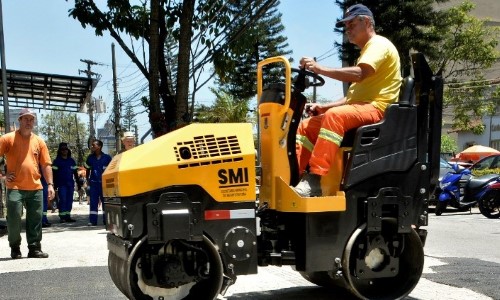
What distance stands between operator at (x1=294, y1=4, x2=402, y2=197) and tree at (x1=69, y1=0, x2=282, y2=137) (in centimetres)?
773

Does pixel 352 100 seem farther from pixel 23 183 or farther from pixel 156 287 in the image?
pixel 23 183

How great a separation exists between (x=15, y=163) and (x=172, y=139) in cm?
417

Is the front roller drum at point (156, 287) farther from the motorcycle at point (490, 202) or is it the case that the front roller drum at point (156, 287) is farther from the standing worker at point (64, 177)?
the motorcycle at point (490, 202)

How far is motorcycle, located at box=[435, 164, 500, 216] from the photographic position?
1497 centimetres

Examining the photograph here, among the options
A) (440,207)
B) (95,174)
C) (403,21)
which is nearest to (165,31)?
(95,174)

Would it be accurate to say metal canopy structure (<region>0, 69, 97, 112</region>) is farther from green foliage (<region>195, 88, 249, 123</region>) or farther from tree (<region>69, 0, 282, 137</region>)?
green foliage (<region>195, 88, 249, 123</region>)

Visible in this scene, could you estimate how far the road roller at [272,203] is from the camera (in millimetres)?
4242

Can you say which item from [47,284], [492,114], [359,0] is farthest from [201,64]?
[492,114]

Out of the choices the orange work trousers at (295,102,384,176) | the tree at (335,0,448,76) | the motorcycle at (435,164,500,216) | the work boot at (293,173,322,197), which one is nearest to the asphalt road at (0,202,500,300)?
the work boot at (293,173,322,197)

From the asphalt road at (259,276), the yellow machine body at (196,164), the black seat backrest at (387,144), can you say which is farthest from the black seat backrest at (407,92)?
the asphalt road at (259,276)

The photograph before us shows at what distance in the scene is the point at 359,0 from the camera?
2714cm

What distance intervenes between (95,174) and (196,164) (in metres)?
8.64

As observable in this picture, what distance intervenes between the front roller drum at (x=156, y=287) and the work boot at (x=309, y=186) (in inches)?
31.2

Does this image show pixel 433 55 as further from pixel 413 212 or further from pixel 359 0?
pixel 413 212
